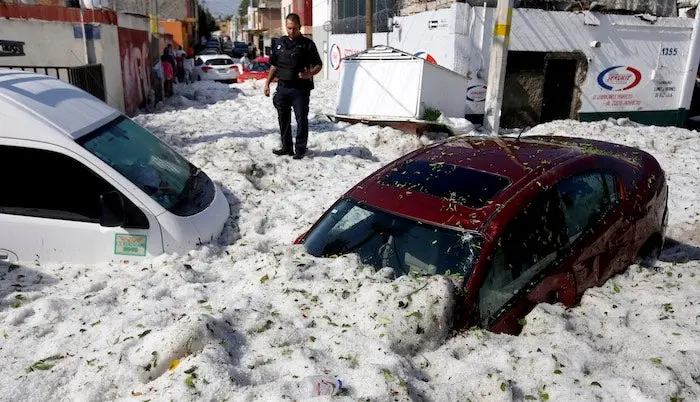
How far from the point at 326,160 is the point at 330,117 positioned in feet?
10.7

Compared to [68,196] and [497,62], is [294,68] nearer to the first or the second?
[68,196]

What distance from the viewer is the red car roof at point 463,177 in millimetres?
3275

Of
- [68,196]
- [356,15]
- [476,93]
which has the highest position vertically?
[356,15]

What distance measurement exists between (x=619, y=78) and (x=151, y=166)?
44.9 feet

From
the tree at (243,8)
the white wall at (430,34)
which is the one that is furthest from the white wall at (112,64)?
the tree at (243,8)

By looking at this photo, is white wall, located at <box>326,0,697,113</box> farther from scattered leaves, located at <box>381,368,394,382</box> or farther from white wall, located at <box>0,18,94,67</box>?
scattered leaves, located at <box>381,368,394,382</box>

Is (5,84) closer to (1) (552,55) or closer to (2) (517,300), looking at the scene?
(2) (517,300)

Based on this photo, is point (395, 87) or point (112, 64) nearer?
point (395, 87)

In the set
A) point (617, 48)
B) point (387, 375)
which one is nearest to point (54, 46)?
point (387, 375)

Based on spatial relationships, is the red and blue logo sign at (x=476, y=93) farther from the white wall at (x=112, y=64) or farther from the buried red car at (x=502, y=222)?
the buried red car at (x=502, y=222)

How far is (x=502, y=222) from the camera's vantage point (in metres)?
3.12

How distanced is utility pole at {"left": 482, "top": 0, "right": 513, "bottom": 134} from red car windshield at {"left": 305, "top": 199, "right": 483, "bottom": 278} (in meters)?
8.59

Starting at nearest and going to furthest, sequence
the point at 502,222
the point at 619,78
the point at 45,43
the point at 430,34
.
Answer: the point at 502,222, the point at 45,43, the point at 430,34, the point at 619,78

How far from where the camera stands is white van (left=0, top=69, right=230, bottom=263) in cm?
390
